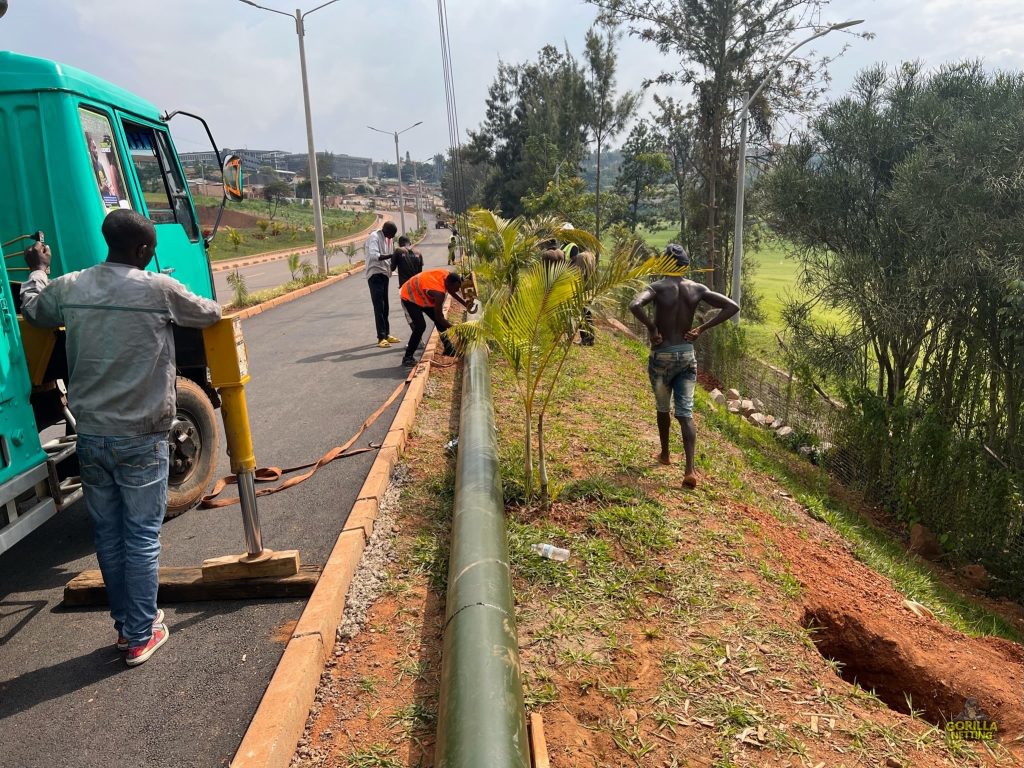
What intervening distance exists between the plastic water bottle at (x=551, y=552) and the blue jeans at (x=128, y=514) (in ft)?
6.97

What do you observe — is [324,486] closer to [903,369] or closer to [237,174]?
[237,174]

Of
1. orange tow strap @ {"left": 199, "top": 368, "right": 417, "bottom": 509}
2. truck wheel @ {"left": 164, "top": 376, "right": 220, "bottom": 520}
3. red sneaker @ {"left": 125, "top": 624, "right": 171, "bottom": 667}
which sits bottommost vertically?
red sneaker @ {"left": 125, "top": 624, "right": 171, "bottom": 667}

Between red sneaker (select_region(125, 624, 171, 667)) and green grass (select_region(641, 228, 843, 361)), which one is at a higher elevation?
red sneaker (select_region(125, 624, 171, 667))

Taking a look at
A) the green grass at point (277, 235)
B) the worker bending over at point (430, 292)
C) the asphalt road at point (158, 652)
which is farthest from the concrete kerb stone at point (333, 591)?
the green grass at point (277, 235)

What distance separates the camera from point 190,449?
4754 mm

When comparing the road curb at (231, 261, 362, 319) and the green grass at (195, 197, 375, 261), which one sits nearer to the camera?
the road curb at (231, 261, 362, 319)

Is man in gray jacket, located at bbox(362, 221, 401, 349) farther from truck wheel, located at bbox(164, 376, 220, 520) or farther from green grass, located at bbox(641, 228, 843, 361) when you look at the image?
green grass, located at bbox(641, 228, 843, 361)

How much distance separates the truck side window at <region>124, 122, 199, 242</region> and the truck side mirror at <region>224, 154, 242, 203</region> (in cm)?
36

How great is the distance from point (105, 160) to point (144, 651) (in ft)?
10.1

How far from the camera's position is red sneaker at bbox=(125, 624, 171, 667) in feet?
10.6

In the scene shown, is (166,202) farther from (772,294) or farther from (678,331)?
(772,294)

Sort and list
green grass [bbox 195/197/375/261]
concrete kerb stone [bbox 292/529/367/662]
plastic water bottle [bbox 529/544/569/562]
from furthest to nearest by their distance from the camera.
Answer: green grass [bbox 195/197/375/261] → plastic water bottle [bbox 529/544/569/562] → concrete kerb stone [bbox 292/529/367/662]

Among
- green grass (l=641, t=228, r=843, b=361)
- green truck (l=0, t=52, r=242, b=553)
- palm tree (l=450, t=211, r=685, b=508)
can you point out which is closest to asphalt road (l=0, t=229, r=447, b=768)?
green truck (l=0, t=52, r=242, b=553)

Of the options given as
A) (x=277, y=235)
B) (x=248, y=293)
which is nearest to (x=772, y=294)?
(x=277, y=235)
